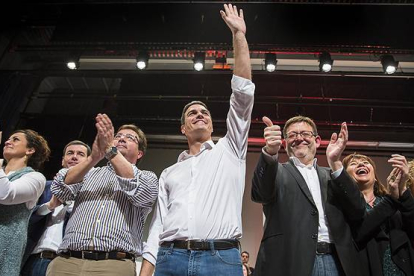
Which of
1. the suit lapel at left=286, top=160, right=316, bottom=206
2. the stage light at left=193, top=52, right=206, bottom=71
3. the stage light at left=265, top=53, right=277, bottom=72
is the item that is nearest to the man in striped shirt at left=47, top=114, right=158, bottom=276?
the suit lapel at left=286, top=160, right=316, bottom=206

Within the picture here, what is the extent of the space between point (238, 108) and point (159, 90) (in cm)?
474

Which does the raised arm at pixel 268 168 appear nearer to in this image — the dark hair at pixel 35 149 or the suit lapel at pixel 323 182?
the suit lapel at pixel 323 182

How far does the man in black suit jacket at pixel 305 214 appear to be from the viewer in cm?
177

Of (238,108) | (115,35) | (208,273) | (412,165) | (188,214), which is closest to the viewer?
(208,273)

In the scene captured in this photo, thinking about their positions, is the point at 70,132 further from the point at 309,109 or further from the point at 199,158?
the point at 199,158

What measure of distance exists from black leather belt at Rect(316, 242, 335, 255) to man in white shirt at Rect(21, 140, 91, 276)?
1.57 meters

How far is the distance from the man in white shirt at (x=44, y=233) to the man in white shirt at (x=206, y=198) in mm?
820

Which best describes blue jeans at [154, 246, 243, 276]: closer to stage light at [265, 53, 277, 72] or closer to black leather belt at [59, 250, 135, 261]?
black leather belt at [59, 250, 135, 261]

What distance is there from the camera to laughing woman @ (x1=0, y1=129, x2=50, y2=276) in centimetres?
205

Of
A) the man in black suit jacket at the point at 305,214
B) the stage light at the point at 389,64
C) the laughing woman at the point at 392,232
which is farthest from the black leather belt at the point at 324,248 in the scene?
the stage light at the point at 389,64

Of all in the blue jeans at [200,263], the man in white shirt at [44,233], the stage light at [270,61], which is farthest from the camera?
the stage light at [270,61]

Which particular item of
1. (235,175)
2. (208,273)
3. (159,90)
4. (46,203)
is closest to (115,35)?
(159,90)

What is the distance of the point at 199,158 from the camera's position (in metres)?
1.93

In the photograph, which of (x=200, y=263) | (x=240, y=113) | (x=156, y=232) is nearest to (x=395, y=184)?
(x=240, y=113)
